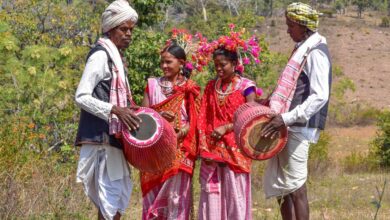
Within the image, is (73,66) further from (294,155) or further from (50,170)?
(294,155)

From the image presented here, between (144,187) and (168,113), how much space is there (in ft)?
2.04

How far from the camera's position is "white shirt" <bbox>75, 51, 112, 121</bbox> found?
3.92 m

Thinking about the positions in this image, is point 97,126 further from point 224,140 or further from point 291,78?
point 291,78

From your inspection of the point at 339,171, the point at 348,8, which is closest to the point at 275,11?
the point at 348,8

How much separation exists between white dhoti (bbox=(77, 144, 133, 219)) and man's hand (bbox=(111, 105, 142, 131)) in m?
0.24

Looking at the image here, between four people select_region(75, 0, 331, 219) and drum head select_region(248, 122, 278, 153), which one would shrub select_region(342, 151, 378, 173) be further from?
drum head select_region(248, 122, 278, 153)

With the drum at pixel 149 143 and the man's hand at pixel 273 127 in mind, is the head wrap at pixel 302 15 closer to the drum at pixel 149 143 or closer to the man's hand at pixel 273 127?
the man's hand at pixel 273 127

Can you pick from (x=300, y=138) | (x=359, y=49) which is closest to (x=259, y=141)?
(x=300, y=138)

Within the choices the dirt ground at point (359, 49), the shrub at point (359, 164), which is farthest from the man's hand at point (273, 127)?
the dirt ground at point (359, 49)

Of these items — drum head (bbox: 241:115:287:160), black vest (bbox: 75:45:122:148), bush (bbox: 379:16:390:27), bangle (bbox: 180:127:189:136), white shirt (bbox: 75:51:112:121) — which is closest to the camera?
white shirt (bbox: 75:51:112:121)

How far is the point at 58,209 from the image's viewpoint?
5.12 m

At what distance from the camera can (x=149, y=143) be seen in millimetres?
4035

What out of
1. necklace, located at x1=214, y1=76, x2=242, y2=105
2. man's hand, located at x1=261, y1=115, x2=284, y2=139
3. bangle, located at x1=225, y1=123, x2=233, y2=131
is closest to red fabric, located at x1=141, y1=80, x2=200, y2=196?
necklace, located at x1=214, y1=76, x2=242, y2=105

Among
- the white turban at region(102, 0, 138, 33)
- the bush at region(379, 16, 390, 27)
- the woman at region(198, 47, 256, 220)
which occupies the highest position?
the white turban at region(102, 0, 138, 33)
